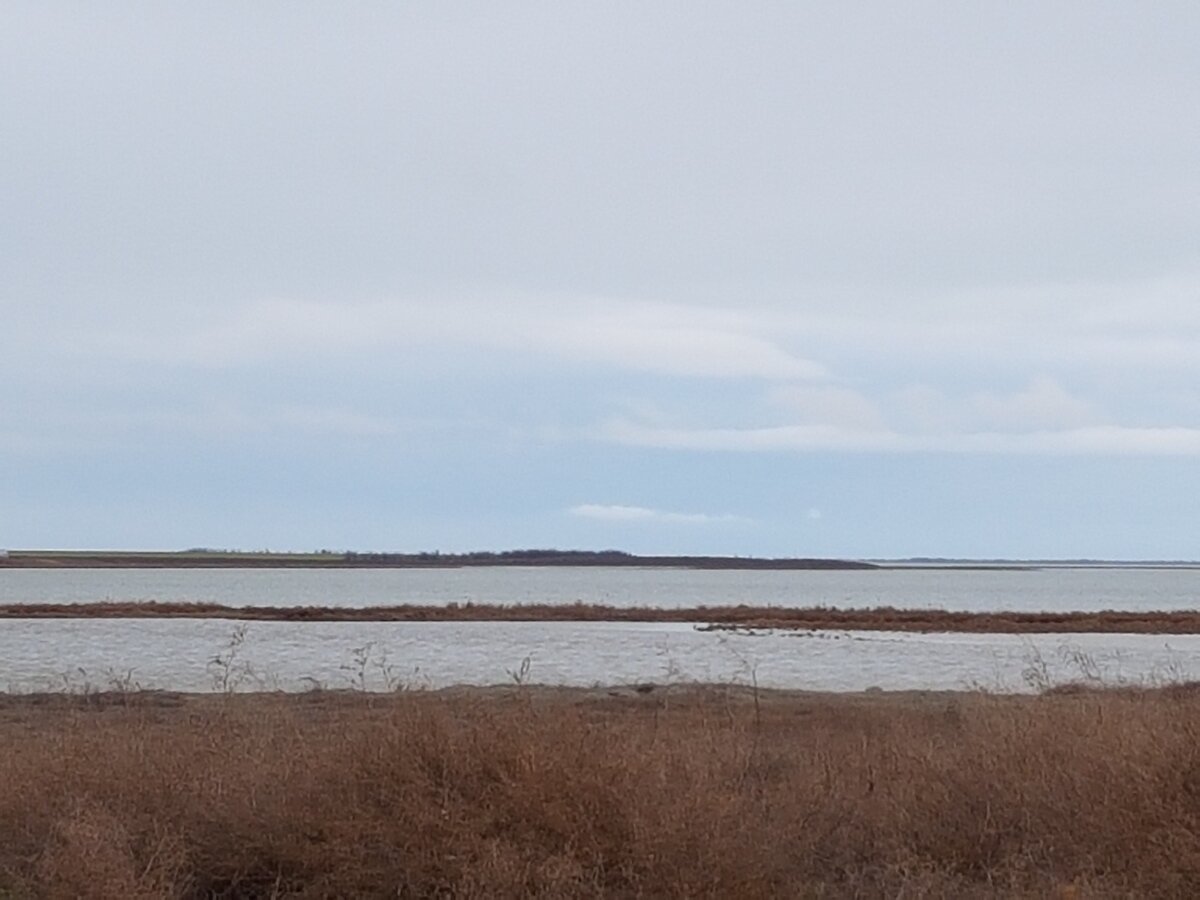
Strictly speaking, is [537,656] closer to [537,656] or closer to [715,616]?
[537,656]

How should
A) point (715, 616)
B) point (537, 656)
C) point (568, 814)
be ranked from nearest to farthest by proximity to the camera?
point (568, 814), point (537, 656), point (715, 616)

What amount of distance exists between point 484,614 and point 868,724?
52478 millimetres

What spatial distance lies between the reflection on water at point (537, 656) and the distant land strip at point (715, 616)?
4180mm

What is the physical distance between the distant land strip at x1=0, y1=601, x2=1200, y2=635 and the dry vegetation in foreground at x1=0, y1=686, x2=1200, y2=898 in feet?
169

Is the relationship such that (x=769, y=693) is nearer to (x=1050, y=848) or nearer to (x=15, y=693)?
(x=15, y=693)

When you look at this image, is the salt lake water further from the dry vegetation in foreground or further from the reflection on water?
the dry vegetation in foreground

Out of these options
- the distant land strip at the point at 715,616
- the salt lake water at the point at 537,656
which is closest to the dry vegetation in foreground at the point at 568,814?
the salt lake water at the point at 537,656

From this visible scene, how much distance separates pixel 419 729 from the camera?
906cm

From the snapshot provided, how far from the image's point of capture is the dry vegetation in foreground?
8.46 m

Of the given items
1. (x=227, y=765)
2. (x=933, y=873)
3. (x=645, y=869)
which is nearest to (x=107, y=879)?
(x=227, y=765)

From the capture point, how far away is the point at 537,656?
4259 cm

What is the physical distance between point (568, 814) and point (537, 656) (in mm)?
34295

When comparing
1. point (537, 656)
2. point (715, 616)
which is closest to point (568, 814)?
point (537, 656)

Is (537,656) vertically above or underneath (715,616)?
underneath
